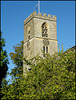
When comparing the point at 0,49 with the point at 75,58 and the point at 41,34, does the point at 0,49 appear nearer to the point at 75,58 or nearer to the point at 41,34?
the point at 41,34

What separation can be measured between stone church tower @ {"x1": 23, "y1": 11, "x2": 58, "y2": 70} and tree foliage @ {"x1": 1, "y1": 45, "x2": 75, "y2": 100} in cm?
2340

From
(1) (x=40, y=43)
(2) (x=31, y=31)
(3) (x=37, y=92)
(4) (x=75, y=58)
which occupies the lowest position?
(3) (x=37, y=92)

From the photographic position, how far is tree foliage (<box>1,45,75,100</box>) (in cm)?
1082

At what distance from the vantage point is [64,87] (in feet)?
36.3

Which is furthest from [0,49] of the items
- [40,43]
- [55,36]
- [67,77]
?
[67,77]

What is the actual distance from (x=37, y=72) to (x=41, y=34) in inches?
1009

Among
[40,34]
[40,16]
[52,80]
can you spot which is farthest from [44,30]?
[52,80]

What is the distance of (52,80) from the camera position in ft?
38.5

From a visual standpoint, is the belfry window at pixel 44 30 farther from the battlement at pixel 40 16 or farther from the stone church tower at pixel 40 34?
the battlement at pixel 40 16

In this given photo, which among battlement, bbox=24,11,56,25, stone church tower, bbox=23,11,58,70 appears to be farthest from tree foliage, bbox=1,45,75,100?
battlement, bbox=24,11,56,25

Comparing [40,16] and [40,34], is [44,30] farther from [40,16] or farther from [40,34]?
[40,16]

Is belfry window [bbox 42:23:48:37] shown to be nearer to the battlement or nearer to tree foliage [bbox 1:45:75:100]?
the battlement

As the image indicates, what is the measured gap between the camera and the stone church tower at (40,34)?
120 ft

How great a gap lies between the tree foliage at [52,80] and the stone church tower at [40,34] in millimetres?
23397
